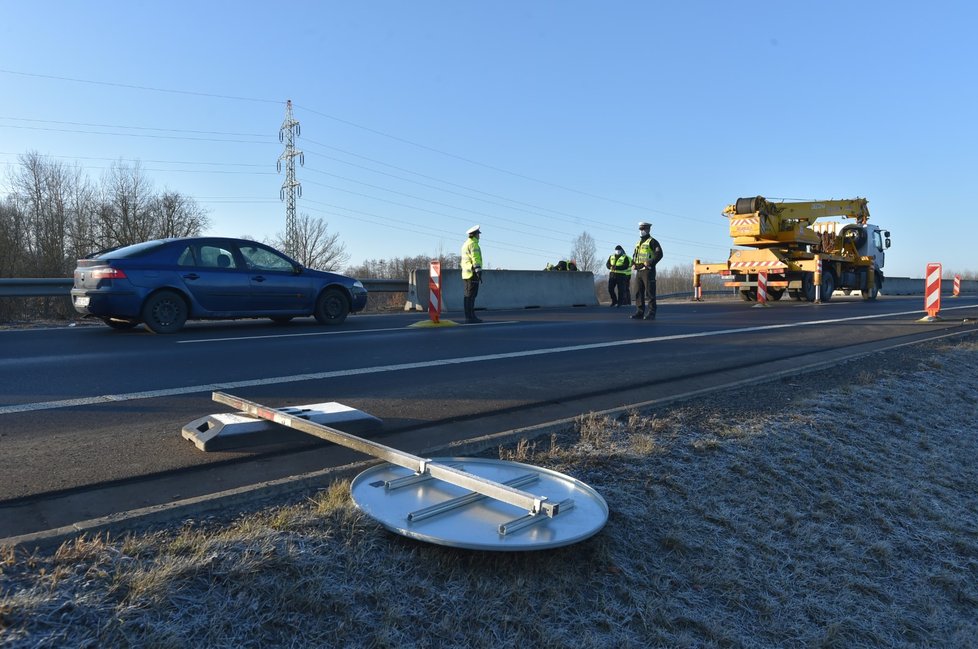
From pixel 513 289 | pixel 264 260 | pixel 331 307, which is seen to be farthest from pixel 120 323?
pixel 513 289

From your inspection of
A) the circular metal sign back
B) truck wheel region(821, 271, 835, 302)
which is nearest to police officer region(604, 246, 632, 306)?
truck wheel region(821, 271, 835, 302)

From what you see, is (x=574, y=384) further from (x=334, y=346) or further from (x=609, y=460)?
(x=334, y=346)

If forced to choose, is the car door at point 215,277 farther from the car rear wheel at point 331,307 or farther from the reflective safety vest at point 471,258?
the reflective safety vest at point 471,258

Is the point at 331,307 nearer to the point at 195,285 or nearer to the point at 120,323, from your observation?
the point at 195,285

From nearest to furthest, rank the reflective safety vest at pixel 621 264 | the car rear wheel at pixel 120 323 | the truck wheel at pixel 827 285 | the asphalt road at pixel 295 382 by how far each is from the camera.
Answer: the asphalt road at pixel 295 382
the car rear wheel at pixel 120 323
the reflective safety vest at pixel 621 264
the truck wheel at pixel 827 285

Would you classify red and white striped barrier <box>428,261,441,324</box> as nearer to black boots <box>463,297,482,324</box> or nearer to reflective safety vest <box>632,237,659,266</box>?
black boots <box>463,297,482,324</box>

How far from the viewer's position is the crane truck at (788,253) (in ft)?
74.6

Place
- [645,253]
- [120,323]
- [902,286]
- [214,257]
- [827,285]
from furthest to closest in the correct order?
[902,286] → [827,285] → [645,253] → [214,257] → [120,323]

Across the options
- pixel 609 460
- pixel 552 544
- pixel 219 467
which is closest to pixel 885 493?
pixel 609 460

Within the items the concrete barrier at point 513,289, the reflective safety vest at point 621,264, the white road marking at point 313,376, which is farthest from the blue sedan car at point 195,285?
the reflective safety vest at point 621,264

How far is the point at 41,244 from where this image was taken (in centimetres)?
2438

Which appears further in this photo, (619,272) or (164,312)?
(619,272)

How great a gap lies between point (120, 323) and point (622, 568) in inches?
387

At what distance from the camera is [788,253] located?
2359 centimetres
